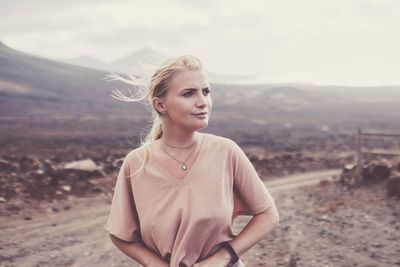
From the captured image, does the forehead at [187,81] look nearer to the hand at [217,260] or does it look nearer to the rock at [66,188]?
the hand at [217,260]

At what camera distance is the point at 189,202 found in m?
1.88

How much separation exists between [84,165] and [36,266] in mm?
6763

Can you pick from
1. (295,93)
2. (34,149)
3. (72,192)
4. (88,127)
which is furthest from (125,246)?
(295,93)

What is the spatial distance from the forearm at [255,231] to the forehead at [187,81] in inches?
20.0

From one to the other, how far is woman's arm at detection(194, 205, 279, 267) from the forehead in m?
0.51

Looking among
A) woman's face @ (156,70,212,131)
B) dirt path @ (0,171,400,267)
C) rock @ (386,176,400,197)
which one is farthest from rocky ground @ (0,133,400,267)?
woman's face @ (156,70,212,131)

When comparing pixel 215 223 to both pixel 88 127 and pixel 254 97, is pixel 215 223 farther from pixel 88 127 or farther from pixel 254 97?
pixel 254 97

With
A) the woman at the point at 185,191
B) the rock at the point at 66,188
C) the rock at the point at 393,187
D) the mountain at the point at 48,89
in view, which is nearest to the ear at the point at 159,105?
the woman at the point at 185,191

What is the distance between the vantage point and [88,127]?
4191cm

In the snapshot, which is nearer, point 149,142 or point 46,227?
point 149,142

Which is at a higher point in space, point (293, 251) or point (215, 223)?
point (215, 223)

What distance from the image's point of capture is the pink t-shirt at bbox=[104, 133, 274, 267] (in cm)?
187

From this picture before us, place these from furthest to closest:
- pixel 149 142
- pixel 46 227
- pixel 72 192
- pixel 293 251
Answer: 1. pixel 72 192
2. pixel 46 227
3. pixel 293 251
4. pixel 149 142

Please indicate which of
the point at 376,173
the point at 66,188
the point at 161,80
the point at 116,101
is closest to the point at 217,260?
the point at 161,80
